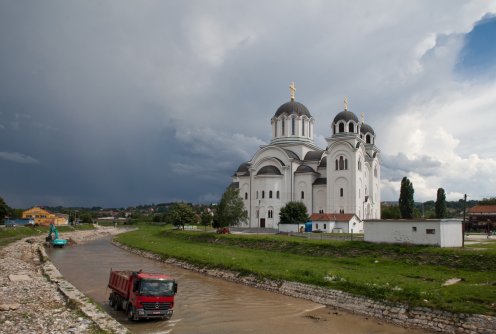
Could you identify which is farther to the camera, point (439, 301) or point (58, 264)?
point (58, 264)

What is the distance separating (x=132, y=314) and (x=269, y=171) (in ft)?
143

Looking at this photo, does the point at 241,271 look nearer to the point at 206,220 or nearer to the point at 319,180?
the point at 319,180

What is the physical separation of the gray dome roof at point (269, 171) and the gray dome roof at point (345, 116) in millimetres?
10168

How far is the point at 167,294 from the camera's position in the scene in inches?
583

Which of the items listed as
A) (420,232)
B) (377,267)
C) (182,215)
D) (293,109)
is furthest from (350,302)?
(293,109)

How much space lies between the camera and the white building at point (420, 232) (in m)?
25.0

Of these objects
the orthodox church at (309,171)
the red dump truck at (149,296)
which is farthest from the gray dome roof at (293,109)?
the red dump truck at (149,296)

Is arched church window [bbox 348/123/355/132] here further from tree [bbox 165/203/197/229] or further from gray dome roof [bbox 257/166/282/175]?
tree [bbox 165/203/197/229]

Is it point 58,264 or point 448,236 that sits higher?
point 448,236

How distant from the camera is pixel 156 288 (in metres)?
14.7

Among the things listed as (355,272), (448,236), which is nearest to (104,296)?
(355,272)

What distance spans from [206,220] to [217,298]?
1804 inches

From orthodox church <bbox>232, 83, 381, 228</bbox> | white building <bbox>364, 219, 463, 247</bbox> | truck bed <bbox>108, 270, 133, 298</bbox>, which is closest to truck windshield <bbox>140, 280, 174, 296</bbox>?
truck bed <bbox>108, 270, 133, 298</bbox>

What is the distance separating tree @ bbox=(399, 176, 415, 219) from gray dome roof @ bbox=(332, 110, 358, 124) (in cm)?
1123
